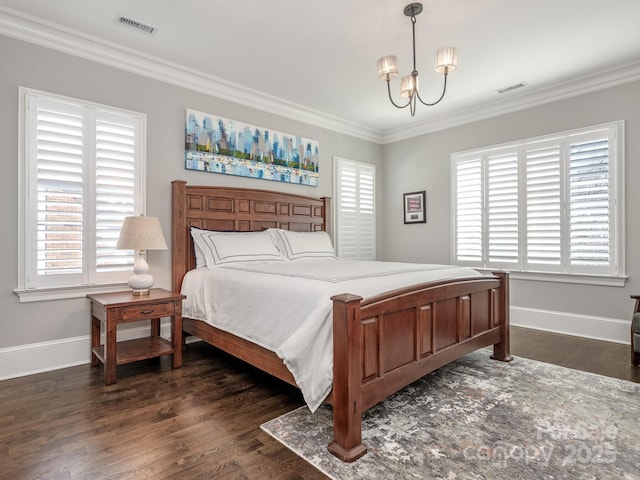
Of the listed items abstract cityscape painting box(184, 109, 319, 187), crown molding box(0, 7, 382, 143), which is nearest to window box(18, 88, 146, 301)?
crown molding box(0, 7, 382, 143)

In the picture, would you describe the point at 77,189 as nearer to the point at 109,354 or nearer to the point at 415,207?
the point at 109,354

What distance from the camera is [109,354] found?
8.55ft

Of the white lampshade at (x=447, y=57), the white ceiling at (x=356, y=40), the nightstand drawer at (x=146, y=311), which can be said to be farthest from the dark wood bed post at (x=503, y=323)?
the nightstand drawer at (x=146, y=311)

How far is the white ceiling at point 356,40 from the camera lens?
8.71ft

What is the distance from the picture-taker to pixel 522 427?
78.7 inches

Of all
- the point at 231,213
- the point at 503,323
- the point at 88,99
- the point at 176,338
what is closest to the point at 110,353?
the point at 176,338

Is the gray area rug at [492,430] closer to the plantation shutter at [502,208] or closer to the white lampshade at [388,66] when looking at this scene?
the plantation shutter at [502,208]

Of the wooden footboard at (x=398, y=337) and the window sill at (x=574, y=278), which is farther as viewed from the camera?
the window sill at (x=574, y=278)

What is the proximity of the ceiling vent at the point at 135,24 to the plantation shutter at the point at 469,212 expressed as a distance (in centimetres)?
393

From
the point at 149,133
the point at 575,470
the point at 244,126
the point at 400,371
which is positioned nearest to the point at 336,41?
the point at 244,126

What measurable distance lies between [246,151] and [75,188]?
1770mm

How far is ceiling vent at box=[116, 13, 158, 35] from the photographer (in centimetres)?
277

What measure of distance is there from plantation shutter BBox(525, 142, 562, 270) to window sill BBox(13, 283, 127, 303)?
448cm

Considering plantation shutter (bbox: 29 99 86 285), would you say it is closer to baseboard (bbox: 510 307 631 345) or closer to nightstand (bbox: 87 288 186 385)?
nightstand (bbox: 87 288 186 385)
